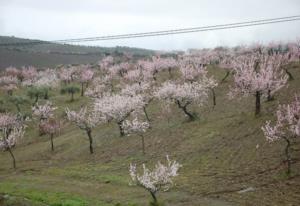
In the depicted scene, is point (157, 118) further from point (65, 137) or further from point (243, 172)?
point (243, 172)

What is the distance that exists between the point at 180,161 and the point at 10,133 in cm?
3598

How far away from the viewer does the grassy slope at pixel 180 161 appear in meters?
38.6

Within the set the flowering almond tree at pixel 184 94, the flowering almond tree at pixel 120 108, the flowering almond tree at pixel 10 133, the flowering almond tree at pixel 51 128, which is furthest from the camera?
the flowering almond tree at pixel 51 128

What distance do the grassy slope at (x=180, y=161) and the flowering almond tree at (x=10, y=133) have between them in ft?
6.83

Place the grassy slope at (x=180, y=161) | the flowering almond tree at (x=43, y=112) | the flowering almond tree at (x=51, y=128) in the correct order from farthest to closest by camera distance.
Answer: the flowering almond tree at (x=43, y=112)
the flowering almond tree at (x=51, y=128)
the grassy slope at (x=180, y=161)

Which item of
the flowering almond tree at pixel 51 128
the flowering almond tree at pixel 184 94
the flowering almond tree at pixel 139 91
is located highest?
the flowering almond tree at pixel 184 94

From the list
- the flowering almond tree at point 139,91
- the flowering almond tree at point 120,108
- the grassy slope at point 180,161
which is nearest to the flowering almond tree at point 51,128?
the grassy slope at point 180,161

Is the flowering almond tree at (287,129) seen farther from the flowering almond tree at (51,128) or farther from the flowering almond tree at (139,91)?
the flowering almond tree at (51,128)

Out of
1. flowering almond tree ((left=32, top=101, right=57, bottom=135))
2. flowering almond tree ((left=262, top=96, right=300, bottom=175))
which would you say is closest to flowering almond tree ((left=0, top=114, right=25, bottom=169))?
flowering almond tree ((left=32, top=101, right=57, bottom=135))

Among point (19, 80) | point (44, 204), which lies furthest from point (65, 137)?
point (19, 80)

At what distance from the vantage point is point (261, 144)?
48.0 m

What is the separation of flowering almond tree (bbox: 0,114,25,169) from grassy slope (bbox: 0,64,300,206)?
2.08 metres

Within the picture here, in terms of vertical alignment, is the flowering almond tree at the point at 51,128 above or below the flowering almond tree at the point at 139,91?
below

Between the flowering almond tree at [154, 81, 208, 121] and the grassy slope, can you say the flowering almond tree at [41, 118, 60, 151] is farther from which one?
the flowering almond tree at [154, 81, 208, 121]
